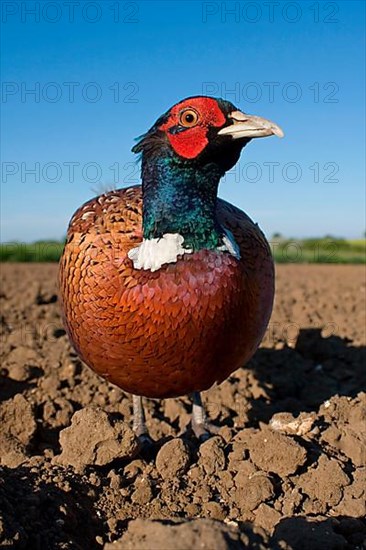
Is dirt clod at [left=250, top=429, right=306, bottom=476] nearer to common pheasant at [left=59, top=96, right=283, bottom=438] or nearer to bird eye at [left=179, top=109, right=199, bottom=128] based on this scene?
common pheasant at [left=59, top=96, right=283, bottom=438]

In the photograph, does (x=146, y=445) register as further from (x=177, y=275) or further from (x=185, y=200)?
(x=185, y=200)

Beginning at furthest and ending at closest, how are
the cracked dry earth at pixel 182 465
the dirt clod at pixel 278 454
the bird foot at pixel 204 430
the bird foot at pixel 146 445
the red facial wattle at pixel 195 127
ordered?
the bird foot at pixel 204 430
the bird foot at pixel 146 445
the dirt clod at pixel 278 454
the red facial wattle at pixel 195 127
the cracked dry earth at pixel 182 465

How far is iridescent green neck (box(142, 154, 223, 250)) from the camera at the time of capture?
3273mm

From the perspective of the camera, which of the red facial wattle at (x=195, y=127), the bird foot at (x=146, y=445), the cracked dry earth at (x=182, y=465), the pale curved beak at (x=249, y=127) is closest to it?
the cracked dry earth at (x=182, y=465)

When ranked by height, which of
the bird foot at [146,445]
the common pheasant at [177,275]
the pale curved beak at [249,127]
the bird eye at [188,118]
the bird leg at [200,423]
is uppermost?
the bird eye at [188,118]

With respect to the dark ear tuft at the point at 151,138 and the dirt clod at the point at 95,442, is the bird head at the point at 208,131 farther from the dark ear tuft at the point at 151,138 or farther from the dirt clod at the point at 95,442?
the dirt clod at the point at 95,442

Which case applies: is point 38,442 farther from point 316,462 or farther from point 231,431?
point 316,462

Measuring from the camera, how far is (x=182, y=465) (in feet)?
11.0

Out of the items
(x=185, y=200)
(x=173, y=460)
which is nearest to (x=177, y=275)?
(x=185, y=200)

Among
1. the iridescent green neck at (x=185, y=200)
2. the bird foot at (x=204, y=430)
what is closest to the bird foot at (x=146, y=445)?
the bird foot at (x=204, y=430)

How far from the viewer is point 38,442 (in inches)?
173

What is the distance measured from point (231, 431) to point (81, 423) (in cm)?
103

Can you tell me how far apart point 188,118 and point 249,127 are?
0.33 m

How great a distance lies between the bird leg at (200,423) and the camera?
13.9 ft
